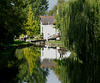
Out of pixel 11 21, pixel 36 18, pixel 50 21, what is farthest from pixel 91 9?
pixel 36 18

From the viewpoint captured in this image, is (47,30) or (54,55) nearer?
(54,55)

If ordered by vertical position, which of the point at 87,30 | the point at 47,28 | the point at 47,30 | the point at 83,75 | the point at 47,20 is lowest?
the point at 83,75

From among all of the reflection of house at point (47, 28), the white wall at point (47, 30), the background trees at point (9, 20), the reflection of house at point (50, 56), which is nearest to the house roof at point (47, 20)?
the reflection of house at point (47, 28)

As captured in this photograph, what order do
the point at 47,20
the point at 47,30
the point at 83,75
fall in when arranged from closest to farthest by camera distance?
the point at 83,75
the point at 47,30
the point at 47,20

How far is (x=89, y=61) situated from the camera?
2052 cm

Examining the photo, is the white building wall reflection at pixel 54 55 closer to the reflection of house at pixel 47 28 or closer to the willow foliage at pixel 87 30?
the willow foliage at pixel 87 30

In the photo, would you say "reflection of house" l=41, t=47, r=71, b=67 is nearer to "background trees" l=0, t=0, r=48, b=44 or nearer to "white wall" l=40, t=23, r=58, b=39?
"background trees" l=0, t=0, r=48, b=44

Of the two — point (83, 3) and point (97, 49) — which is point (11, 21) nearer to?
point (83, 3)

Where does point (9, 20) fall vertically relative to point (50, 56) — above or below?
above

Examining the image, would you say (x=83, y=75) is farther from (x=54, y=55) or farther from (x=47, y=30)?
(x=47, y=30)

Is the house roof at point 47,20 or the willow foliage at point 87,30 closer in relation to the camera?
the willow foliage at point 87,30

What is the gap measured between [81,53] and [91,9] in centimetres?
466

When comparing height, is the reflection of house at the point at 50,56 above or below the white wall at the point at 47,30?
below

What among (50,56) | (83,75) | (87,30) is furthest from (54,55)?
(83,75)
